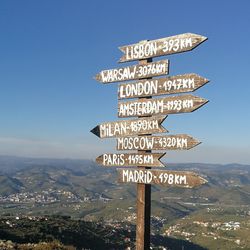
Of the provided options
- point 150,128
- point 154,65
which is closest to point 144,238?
point 150,128

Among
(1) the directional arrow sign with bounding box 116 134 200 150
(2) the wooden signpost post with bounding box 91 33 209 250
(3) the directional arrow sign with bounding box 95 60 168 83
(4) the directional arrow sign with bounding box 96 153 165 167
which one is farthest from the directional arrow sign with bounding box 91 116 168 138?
(3) the directional arrow sign with bounding box 95 60 168 83

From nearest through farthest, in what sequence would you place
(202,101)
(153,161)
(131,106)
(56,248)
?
(202,101) → (153,161) → (131,106) → (56,248)

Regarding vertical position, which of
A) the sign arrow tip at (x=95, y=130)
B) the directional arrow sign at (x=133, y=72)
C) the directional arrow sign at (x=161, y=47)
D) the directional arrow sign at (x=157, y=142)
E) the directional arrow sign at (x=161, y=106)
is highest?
the directional arrow sign at (x=161, y=47)

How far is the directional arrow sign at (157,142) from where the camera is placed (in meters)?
13.1

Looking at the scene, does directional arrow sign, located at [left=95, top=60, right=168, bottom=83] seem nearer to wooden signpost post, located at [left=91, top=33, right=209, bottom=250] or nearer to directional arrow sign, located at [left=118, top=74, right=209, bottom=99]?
wooden signpost post, located at [left=91, top=33, right=209, bottom=250]

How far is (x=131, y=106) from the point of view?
14.7 m

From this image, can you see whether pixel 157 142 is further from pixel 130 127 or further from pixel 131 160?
pixel 130 127

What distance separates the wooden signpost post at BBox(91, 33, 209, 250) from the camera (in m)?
13.3

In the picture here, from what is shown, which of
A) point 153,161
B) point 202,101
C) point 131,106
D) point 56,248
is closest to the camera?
point 202,101

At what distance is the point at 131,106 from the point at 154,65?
1.62 metres

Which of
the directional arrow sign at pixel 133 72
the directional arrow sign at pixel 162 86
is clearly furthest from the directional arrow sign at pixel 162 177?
the directional arrow sign at pixel 133 72

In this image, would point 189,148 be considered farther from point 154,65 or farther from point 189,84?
point 154,65

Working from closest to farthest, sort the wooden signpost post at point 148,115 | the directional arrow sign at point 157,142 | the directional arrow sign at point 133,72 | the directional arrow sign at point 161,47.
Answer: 1. the directional arrow sign at point 157,142
2. the wooden signpost post at point 148,115
3. the directional arrow sign at point 161,47
4. the directional arrow sign at point 133,72

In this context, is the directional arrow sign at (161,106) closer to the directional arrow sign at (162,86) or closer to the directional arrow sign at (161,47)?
the directional arrow sign at (162,86)
